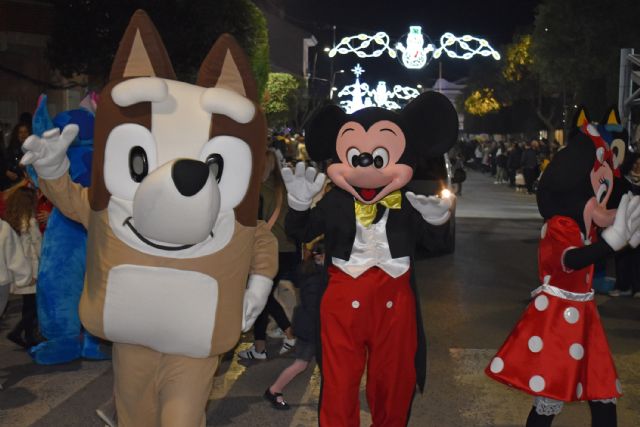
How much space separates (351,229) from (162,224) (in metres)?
1.39

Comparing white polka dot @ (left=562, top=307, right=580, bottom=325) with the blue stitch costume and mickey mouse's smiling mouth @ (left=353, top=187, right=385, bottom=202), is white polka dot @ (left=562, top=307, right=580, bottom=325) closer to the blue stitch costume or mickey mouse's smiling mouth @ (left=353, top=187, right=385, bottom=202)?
mickey mouse's smiling mouth @ (left=353, top=187, right=385, bottom=202)

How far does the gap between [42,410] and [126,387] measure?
6.89 ft

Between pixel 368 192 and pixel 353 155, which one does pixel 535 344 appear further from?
pixel 353 155

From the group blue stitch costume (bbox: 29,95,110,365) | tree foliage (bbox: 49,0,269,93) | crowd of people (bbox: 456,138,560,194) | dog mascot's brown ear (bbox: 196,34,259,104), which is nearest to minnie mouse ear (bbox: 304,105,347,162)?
dog mascot's brown ear (bbox: 196,34,259,104)

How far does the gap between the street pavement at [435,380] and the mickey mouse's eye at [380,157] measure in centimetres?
181

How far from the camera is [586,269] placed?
476 centimetres

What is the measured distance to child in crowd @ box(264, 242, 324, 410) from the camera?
19.4 feet

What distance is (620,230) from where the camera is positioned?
4520mm

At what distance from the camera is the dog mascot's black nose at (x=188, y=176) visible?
3689mm

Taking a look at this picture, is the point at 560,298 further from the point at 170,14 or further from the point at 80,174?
the point at 170,14

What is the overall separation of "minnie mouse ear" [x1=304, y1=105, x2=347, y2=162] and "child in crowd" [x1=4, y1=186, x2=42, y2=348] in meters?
3.09

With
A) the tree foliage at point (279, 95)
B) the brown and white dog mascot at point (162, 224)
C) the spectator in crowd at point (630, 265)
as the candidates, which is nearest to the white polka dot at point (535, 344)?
the brown and white dog mascot at point (162, 224)

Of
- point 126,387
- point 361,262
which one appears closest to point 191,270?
point 126,387

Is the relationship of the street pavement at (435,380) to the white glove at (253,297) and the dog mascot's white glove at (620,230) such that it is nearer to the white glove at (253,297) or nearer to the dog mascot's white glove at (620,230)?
the white glove at (253,297)
